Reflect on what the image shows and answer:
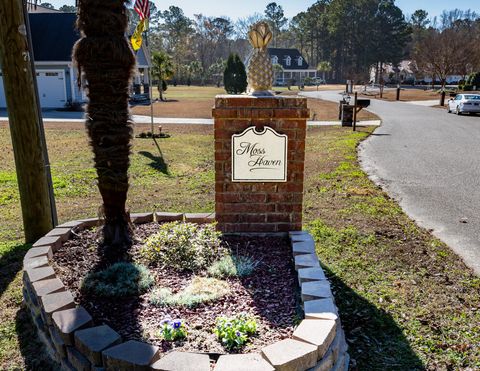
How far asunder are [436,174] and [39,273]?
27.6 ft

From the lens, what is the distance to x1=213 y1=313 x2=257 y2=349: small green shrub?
2.50 meters

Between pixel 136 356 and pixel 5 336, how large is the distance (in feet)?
5.51

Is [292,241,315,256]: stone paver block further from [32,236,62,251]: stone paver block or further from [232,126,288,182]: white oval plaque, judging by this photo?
[32,236,62,251]: stone paver block

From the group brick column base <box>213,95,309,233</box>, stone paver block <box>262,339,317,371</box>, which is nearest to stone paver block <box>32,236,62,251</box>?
brick column base <box>213,95,309,233</box>

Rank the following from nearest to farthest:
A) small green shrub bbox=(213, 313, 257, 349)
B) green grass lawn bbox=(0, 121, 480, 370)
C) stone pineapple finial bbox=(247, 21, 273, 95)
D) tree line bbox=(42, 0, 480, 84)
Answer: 1. small green shrub bbox=(213, 313, 257, 349)
2. green grass lawn bbox=(0, 121, 480, 370)
3. stone pineapple finial bbox=(247, 21, 273, 95)
4. tree line bbox=(42, 0, 480, 84)

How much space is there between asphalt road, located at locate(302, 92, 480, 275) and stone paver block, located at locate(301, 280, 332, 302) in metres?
2.34

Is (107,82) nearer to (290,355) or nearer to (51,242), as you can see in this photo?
(51,242)

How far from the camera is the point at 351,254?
4887 millimetres

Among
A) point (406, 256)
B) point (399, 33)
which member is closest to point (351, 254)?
point (406, 256)

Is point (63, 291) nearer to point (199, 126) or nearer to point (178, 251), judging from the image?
point (178, 251)

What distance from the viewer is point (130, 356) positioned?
2285 mm

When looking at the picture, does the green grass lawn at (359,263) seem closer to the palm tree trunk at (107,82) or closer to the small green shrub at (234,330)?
the small green shrub at (234,330)

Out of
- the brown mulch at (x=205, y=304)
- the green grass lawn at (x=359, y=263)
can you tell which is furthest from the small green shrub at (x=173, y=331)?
the green grass lawn at (x=359, y=263)

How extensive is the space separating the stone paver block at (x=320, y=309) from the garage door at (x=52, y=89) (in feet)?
87.1
